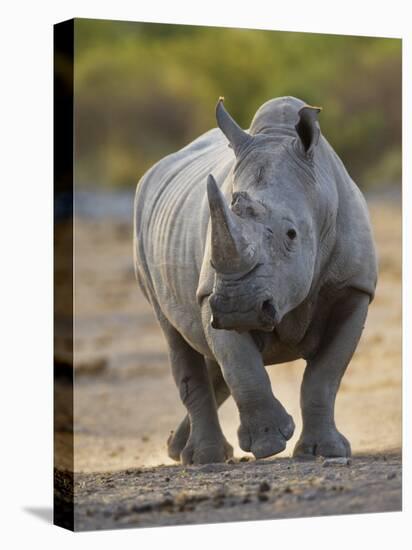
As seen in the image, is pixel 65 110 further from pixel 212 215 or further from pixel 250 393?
pixel 250 393

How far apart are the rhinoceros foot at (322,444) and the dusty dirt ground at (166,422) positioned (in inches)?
5.5

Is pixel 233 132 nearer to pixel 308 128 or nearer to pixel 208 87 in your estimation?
pixel 308 128

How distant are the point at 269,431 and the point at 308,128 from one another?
1702 millimetres

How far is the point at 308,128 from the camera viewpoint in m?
9.55

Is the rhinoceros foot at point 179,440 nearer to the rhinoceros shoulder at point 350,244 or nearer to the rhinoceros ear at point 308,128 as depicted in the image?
the rhinoceros shoulder at point 350,244

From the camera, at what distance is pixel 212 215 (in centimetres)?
873

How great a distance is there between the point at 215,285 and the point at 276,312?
353 millimetres

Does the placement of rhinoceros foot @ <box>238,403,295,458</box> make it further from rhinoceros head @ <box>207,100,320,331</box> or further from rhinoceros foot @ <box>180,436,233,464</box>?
rhinoceros foot @ <box>180,436,233,464</box>

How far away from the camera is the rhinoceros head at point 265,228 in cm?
878

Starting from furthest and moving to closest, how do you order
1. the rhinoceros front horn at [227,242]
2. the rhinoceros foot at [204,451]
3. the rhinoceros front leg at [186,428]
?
the rhinoceros front leg at [186,428] < the rhinoceros foot at [204,451] < the rhinoceros front horn at [227,242]

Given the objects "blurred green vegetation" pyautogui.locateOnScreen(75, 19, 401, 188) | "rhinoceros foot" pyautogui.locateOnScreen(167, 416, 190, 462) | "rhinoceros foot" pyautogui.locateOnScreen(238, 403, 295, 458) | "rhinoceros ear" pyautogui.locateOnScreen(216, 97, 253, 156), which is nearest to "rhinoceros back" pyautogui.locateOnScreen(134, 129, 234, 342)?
"rhinoceros ear" pyautogui.locateOnScreen(216, 97, 253, 156)

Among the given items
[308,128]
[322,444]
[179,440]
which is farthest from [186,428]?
[308,128]

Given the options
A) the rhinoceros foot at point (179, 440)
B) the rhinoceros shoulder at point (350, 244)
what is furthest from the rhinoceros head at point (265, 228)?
the rhinoceros foot at point (179, 440)
